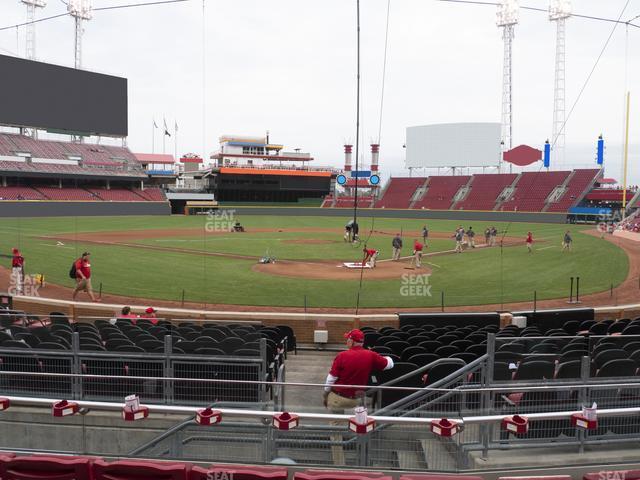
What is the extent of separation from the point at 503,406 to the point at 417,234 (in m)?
39.6

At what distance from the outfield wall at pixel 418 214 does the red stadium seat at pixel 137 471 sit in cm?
4994

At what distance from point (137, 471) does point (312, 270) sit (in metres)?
19.8

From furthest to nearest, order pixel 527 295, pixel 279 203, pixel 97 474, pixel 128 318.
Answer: pixel 279 203 → pixel 527 295 → pixel 128 318 → pixel 97 474

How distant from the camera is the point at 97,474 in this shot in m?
4.41

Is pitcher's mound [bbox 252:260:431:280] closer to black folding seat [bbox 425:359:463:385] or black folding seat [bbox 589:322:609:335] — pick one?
black folding seat [bbox 589:322:609:335]

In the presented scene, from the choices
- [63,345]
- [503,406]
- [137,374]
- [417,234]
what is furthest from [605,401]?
[417,234]

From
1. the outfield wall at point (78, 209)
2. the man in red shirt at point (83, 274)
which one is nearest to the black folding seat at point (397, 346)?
the man in red shirt at point (83, 274)

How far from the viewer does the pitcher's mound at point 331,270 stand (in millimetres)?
22562

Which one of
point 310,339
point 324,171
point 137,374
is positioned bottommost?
point 310,339

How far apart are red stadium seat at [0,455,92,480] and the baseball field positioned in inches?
402

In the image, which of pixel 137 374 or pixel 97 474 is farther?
pixel 137 374

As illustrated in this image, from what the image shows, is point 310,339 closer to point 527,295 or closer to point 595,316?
point 595,316

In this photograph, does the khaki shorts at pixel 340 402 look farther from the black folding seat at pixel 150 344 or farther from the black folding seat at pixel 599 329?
the black folding seat at pixel 599 329

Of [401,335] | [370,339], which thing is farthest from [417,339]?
[370,339]
